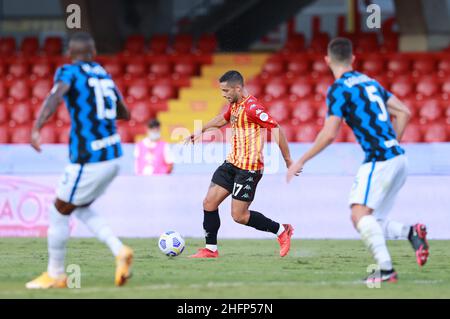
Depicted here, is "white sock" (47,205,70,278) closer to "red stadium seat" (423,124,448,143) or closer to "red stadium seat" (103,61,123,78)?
"red stadium seat" (423,124,448,143)

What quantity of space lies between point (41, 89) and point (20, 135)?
186 cm

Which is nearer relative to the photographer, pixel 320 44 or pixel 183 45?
pixel 320 44

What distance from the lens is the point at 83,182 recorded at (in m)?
7.78

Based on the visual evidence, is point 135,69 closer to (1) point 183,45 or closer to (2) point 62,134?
(1) point 183,45

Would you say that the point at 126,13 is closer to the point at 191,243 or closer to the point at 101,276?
the point at 191,243

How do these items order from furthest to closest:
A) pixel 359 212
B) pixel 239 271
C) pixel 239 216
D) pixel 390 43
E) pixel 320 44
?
pixel 320 44 < pixel 390 43 < pixel 239 216 < pixel 239 271 < pixel 359 212

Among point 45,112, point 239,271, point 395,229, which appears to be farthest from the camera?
point 239,271

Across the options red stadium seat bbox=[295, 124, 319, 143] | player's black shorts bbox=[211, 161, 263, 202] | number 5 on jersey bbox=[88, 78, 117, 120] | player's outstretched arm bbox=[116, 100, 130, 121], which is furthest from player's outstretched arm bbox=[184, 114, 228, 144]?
red stadium seat bbox=[295, 124, 319, 143]

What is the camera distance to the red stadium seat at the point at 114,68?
20375 mm

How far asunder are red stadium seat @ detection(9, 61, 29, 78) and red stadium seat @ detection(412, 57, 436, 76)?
751cm

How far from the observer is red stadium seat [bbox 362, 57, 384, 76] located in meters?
19.1

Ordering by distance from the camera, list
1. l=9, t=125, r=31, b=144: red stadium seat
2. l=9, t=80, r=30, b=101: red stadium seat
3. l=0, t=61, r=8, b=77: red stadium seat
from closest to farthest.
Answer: l=9, t=125, r=31, b=144: red stadium seat
l=9, t=80, r=30, b=101: red stadium seat
l=0, t=61, r=8, b=77: red stadium seat

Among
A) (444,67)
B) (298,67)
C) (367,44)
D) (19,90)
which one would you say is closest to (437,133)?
(444,67)
